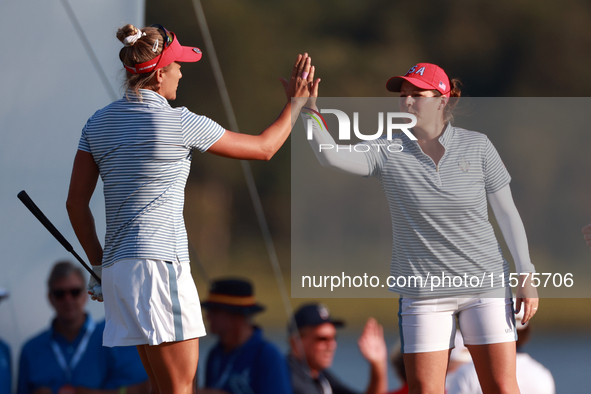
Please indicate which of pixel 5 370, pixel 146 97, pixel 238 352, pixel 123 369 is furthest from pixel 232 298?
pixel 146 97

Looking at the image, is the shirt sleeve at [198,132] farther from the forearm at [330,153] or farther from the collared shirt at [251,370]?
the collared shirt at [251,370]

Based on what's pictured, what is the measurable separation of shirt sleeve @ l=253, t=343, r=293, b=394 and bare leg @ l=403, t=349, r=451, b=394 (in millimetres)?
813

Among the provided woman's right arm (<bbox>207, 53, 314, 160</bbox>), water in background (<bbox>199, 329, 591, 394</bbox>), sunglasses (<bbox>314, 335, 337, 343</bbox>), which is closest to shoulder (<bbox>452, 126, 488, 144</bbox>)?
woman's right arm (<bbox>207, 53, 314, 160</bbox>)

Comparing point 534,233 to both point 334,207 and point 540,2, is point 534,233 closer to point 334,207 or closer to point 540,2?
point 334,207

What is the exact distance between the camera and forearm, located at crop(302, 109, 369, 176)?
1701 millimetres

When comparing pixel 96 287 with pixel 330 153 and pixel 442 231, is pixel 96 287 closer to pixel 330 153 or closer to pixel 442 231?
pixel 330 153

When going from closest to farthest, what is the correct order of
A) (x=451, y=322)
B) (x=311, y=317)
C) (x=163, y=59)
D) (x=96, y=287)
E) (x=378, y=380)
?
1. (x=163, y=59)
2. (x=96, y=287)
3. (x=451, y=322)
4. (x=378, y=380)
5. (x=311, y=317)

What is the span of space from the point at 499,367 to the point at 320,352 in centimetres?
112

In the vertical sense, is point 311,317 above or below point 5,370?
above

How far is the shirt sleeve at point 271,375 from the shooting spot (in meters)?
2.39

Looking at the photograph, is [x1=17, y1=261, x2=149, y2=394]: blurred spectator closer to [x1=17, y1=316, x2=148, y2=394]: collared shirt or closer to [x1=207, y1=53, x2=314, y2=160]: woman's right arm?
[x1=17, y1=316, x2=148, y2=394]: collared shirt

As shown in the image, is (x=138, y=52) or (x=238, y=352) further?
(x=238, y=352)

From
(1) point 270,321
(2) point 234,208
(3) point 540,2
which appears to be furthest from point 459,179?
(3) point 540,2

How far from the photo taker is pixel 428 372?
65.1 inches
